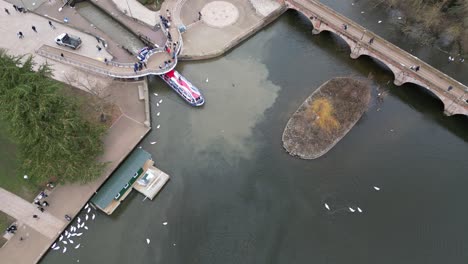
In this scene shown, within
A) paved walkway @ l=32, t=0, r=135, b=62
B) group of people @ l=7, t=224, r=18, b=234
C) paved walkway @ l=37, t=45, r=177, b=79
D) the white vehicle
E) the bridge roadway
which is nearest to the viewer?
group of people @ l=7, t=224, r=18, b=234

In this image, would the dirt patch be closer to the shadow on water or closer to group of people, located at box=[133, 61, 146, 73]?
group of people, located at box=[133, 61, 146, 73]

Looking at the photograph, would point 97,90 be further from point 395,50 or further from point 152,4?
point 395,50

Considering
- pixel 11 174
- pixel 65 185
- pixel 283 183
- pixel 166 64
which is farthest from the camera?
pixel 166 64

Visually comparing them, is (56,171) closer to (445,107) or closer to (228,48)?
(228,48)

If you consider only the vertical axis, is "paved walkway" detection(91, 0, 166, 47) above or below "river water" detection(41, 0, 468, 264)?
above

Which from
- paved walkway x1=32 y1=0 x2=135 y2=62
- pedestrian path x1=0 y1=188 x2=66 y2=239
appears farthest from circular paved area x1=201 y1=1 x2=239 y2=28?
pedestrian path x1=0 y1=188 x2=66 y2=239

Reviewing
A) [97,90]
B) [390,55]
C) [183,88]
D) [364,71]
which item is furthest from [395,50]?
[97,90]

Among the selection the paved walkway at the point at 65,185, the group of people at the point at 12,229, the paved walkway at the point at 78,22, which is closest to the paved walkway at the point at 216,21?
the paved walkway at the point at 78,22
